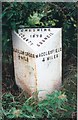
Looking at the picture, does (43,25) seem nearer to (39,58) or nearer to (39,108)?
(39,58)

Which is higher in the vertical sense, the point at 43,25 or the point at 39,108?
the point at 43,25

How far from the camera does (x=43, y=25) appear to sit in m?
1.85

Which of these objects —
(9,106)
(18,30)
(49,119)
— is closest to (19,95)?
(9,106)

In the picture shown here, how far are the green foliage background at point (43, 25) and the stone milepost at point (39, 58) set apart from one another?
6cm

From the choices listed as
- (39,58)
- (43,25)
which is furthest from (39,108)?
(43,25)

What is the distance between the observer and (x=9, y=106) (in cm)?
170

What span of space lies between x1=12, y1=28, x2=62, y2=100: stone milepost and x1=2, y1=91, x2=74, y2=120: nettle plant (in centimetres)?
9

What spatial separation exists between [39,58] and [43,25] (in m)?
0.26

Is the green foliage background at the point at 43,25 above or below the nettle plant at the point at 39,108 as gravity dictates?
above

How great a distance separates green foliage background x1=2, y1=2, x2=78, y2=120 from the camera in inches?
65.1

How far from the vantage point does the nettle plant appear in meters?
1.59

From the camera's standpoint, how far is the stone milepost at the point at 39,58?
167 cm

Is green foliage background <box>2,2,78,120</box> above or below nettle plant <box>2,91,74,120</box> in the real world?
above

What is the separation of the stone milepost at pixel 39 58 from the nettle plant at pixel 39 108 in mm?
90
